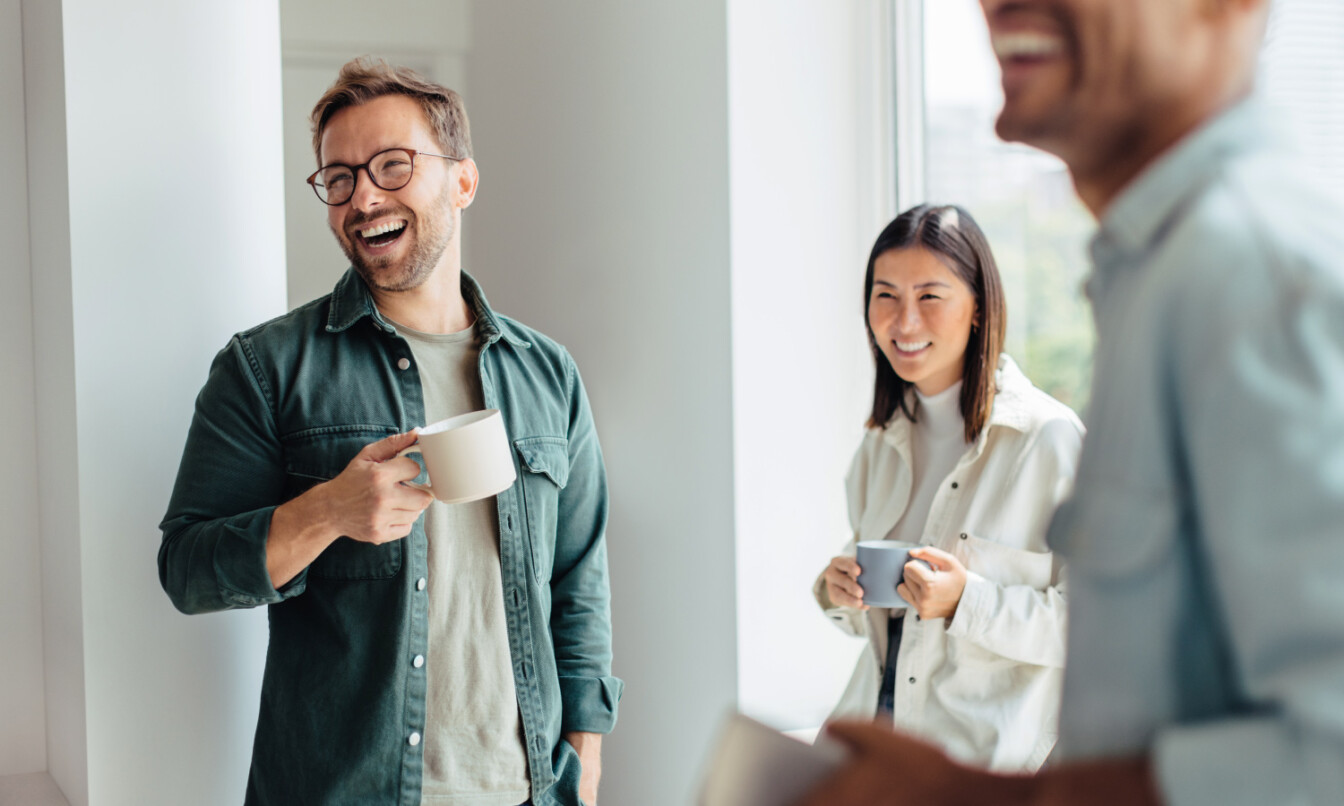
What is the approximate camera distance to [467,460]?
1184mm

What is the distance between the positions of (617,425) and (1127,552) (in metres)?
2.10

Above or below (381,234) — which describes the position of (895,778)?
below

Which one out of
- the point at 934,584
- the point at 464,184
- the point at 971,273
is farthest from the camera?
the point at 464,184

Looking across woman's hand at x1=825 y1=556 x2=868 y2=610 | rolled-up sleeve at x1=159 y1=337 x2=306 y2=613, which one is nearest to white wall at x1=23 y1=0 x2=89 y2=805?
rolled-up sleeve at x1=159 y1=337 x2=306 y2=613

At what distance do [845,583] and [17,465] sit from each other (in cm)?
137

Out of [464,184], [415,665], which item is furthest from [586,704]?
[464,184]

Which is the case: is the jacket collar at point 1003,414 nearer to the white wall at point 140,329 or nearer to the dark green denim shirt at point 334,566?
the dark green denim shirt at point 334,566

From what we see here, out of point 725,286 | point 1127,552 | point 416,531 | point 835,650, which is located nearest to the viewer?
point 1127,552

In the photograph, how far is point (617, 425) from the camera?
2.45 metres

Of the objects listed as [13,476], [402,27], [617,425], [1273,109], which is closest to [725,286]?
[617,425]

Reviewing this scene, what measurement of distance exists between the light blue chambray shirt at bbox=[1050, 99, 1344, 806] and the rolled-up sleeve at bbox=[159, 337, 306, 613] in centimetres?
112

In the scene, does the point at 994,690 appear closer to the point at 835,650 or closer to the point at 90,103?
the point at 835,650

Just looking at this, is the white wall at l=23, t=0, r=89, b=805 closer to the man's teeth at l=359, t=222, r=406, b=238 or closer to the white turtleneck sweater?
the man's teeth at l=359, t=222, r=406, b=238

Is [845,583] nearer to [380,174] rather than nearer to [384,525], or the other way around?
[384,525]
